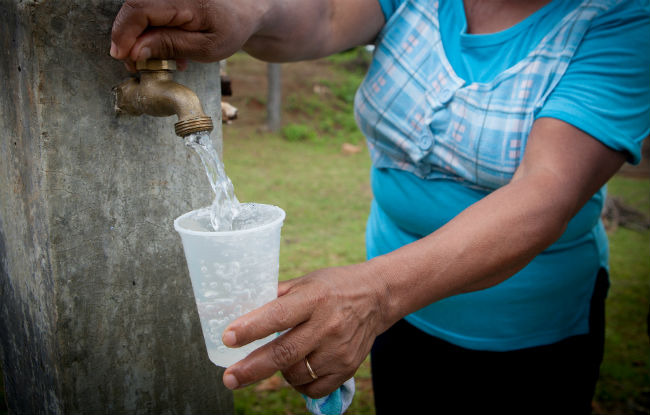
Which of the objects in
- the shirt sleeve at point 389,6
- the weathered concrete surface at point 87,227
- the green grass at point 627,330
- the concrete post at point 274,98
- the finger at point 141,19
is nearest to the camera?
the finger at point 141,19

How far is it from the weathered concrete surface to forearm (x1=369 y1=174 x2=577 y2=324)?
79cm

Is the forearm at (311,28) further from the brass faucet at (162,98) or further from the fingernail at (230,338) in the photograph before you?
the fingernail at (230,338)

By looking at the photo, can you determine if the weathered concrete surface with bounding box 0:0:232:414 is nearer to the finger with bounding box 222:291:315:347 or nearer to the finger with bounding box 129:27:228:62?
the finger with bounding box 129:27:228:62

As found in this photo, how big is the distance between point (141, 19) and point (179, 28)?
0.10 meters

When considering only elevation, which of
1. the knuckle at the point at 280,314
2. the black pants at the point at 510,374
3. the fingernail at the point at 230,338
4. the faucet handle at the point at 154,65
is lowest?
the black pants at the point at 510,374

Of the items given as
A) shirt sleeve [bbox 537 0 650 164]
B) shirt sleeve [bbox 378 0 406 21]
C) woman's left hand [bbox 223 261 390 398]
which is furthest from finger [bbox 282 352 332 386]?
shirt sleeve [bbox 378 0 406 21]

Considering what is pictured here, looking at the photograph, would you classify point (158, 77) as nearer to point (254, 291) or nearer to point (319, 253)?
point (254, 291)

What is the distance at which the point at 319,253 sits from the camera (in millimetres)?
5957

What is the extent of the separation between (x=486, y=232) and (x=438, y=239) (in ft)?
0.38

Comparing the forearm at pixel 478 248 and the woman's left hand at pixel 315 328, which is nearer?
the woman's left hand at pixel 315 328

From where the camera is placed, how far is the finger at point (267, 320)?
3.37 feet

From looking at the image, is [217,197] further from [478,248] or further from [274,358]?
[478,248]

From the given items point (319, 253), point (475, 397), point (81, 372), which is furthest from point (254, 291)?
point (319, 253)

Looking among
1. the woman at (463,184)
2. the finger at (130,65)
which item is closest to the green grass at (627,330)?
the woman at (463,184)
